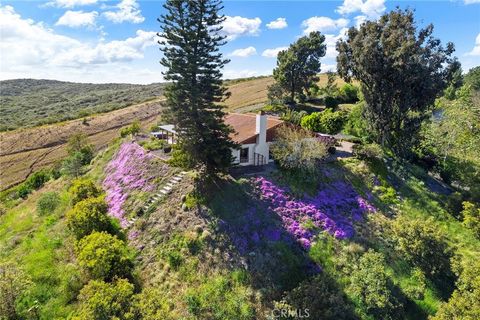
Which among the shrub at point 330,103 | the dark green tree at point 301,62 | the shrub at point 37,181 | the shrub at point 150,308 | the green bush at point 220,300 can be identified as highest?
the dark green tree at point 301,62

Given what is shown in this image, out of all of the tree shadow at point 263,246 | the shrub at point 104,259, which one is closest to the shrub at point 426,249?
the tree shadow at point 263,246

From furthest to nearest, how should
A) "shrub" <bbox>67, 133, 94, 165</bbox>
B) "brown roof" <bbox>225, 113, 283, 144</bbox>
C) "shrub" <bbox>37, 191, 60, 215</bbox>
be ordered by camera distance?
"shrub" <bbox>67, 133, 94, 165</bbox>, "shrub" <bbox>37, 191, 60, 215</bbox>, "brown roof" <bbox>225, 113, 283, 144</bbox>

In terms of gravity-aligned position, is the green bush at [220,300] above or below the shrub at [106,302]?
below

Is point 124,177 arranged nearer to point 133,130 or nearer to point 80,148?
point 133,130

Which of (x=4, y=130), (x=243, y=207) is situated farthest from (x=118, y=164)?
(x=4, y=130)

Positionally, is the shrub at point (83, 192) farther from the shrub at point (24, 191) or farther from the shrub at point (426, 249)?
the shrub at point (426, 249)

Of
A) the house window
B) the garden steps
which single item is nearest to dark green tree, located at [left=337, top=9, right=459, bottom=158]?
the house window

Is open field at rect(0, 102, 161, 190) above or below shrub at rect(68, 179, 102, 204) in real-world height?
below

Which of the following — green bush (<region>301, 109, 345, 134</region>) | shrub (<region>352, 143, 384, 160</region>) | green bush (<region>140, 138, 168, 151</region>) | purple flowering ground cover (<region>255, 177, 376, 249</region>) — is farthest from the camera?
green bush (<region>301, 109, 345, 134</region>)

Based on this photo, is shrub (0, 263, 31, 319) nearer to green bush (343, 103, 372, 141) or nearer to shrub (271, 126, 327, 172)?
shrub (271, 126, 327, 172)
